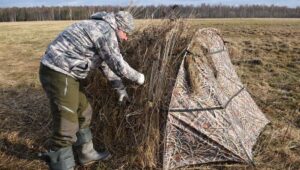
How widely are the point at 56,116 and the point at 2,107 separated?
9.30ft

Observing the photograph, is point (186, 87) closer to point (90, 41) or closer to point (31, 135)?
point (90, 41)

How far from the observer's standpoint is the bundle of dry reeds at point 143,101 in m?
5.11

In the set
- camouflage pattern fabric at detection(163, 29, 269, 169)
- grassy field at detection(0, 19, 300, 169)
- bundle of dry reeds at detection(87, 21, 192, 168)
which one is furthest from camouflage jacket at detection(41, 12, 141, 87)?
grassy field at detection(0, 19, 300, 169)

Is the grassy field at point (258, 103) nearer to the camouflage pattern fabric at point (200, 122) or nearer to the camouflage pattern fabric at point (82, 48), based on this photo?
the camouflage pattern fabric at point (200, 122)

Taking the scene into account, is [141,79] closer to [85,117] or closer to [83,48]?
[83,48]

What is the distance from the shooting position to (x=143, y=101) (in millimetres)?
5164

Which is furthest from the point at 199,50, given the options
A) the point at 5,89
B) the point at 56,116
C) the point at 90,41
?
the point at 5,89

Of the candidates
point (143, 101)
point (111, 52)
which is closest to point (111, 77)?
point (143, 101)

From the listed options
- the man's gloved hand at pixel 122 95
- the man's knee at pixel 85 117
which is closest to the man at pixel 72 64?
the man's knee at pixel 85 117

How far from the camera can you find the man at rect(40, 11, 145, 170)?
4.54 metres

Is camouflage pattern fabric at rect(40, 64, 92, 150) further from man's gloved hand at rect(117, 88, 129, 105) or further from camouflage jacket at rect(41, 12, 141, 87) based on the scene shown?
man's gloved hand at rect(117, 88, 129, 105)

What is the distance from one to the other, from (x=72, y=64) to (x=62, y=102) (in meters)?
0.40

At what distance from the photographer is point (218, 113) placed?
17.4 feet

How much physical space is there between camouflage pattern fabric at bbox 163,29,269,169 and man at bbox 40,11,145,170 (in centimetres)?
63
